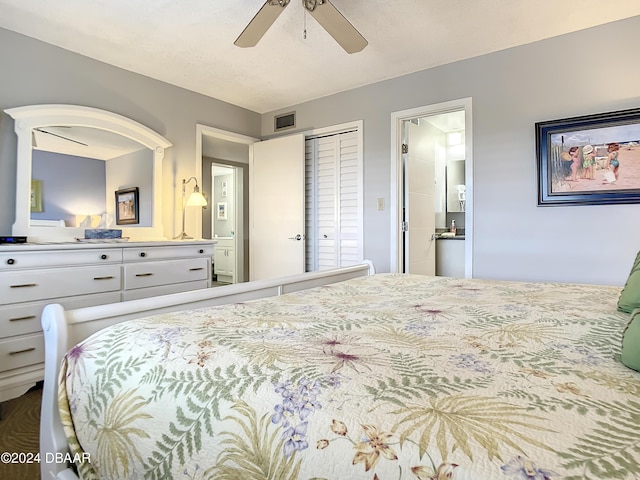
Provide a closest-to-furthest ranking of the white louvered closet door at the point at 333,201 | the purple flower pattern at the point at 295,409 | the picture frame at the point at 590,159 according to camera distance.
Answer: the purple flower pattern at the point at 295,409
the picture frame at the point at 590,159
the white louvered closet door at the point at 333,201

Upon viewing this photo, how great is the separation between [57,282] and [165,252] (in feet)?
2.44

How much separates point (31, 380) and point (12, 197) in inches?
49.1

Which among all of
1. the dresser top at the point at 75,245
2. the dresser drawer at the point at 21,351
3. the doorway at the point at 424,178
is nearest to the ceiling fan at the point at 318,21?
the doorway at the point at 424,178

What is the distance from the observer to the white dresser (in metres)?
2.09

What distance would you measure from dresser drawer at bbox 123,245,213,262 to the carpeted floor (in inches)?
38.9

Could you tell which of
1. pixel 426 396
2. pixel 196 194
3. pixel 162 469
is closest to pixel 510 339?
pixel 426 396

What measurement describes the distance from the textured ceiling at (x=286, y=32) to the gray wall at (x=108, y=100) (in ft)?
0.35

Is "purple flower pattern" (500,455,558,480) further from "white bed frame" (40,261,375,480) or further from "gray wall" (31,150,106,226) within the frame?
"gray wall" (31,150,106,226)

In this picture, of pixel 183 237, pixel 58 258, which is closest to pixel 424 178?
pixel 183 237

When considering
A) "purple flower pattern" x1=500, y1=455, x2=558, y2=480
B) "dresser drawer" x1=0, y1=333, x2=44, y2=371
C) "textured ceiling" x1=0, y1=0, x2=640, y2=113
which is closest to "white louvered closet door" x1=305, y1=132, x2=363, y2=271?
"textured ceiling" x1=0, y1=0, x2=640, y2=113

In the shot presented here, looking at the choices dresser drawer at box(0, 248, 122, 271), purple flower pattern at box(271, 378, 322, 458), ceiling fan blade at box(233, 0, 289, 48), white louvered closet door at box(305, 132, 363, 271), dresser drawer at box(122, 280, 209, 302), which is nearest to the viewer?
purple flower pattern at box(271, 378, 322, 458)

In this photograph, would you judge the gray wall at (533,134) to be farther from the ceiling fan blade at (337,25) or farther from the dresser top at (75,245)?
the dresser top at (75,245)

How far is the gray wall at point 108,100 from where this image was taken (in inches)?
97.8

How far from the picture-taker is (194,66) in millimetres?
3033
